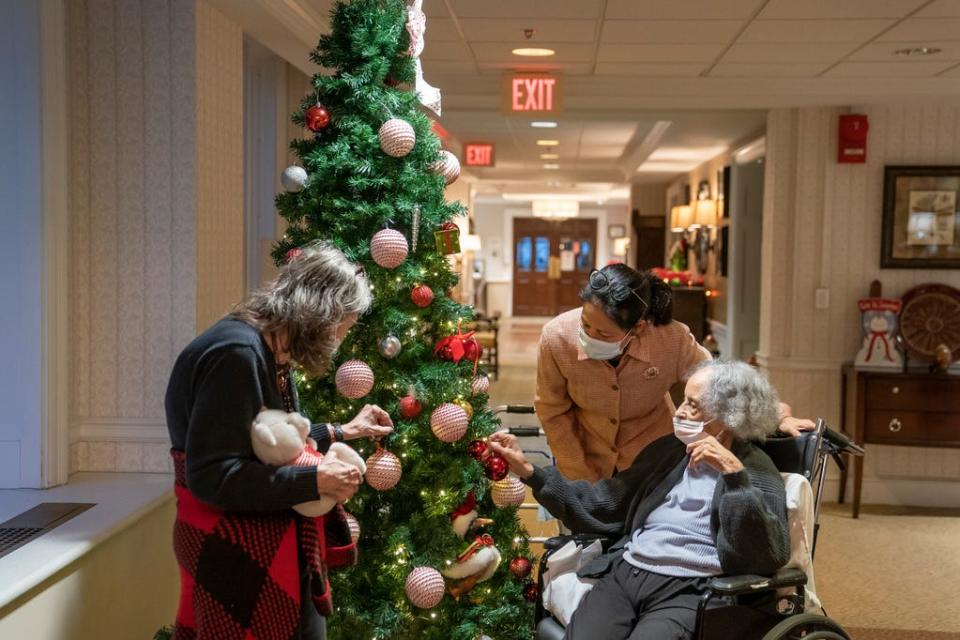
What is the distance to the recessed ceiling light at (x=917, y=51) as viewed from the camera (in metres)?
4.55

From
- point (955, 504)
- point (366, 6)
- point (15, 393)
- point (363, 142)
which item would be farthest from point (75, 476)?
point (955, 504)

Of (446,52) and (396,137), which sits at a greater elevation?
(446,52)

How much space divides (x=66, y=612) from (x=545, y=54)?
346cm

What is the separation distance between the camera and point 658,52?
15.7 feet

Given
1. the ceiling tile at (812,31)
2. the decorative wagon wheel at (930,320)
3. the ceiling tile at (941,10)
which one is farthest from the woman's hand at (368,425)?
the decorative wagon wheel at (930,320)

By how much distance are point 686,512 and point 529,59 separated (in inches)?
123

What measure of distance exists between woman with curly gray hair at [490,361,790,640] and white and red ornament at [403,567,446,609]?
396 millimetres

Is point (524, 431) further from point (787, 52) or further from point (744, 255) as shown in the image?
point (744, 255)

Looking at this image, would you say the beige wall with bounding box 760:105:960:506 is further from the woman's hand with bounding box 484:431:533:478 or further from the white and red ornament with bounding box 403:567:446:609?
the white and red ornament with bounding box 403:567:446:609

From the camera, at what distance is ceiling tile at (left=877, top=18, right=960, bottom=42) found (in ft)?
13.2

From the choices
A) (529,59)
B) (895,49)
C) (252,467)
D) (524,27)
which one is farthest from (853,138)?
(252,467)

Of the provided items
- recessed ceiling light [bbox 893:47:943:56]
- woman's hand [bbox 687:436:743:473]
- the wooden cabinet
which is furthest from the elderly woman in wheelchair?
the wooden cabinet

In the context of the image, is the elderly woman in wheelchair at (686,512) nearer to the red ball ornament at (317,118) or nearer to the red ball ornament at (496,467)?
the red ball ornament at (496,467)

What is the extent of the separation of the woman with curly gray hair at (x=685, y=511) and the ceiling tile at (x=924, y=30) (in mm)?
2265
